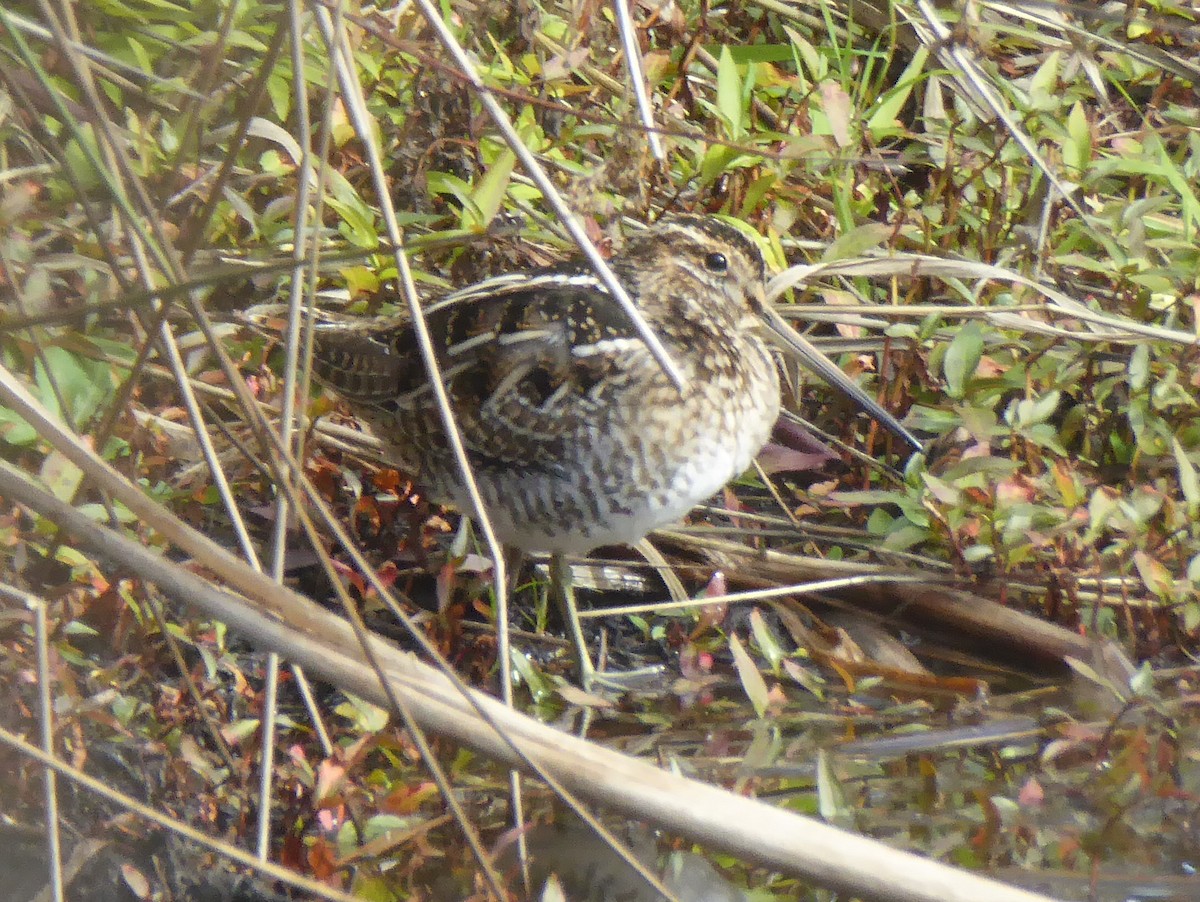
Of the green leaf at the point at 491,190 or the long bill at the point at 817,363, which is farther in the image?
the long bill at the point at 817,363

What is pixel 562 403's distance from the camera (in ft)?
9.07

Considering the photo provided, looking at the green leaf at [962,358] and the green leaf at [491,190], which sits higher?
the green leaf at [491,190]

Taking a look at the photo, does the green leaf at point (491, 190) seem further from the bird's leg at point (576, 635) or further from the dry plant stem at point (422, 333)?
the dry plant stem at point (422, 333)

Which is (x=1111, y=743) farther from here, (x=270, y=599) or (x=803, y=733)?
(x=270, y=599)

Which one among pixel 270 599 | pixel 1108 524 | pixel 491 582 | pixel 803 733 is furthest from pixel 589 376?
pixel 270 599

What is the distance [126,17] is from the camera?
2.91 metres

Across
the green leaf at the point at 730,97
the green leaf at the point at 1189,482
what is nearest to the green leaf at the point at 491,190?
the green leaf at the point at 730,97

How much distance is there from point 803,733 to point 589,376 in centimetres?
72

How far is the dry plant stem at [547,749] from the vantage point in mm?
1267

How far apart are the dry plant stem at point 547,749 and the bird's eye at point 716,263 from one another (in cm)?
166

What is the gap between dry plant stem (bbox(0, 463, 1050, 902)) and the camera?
127 centimetres

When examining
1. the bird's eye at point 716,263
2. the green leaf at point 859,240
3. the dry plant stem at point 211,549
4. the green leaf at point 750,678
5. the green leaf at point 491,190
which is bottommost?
the green leaf at point 750,678

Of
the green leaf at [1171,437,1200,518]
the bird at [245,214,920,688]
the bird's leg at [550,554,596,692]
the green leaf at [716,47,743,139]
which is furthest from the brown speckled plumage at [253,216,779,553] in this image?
the green leaf at [1171,437,1200,518]

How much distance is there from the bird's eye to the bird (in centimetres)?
3
